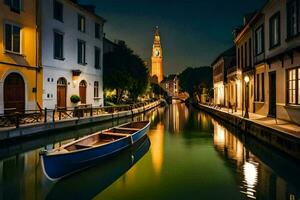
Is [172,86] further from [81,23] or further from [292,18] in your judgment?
[292,18]

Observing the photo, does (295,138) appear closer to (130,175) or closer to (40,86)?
(130,175)

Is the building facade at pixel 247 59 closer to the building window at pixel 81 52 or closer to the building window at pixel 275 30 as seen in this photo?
the building window at pixel 275 30

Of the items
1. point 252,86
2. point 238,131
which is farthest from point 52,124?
point 252,86

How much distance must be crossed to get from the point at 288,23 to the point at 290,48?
146 cm

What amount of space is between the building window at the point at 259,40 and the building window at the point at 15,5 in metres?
17.3

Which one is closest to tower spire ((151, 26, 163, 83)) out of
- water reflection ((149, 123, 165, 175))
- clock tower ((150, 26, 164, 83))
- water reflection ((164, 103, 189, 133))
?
clock tower ((150, 26, 164, 83))

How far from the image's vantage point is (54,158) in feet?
32.3

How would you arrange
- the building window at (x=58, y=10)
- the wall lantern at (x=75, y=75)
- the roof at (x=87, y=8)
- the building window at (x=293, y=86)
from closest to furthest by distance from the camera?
the building window at (x=293, y=86), the building window at (x=58, y=10), the wall lantern at (x=75, y=75), the roof at (x=87, y=8)

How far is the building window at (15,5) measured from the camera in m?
20.6

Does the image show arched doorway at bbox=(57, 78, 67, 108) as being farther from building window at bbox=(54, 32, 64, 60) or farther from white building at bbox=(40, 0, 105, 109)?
building window at bbox=(54, 32, 64, 60)

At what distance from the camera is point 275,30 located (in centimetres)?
2045

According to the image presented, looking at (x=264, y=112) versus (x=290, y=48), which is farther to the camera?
(x=264, y=112)

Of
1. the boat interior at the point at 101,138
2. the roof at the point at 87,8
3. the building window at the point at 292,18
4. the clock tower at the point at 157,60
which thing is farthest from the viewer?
the clock tower at the point at 157,60

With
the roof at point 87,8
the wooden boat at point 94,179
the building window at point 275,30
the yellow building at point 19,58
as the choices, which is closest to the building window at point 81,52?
the roof at point 87,8
